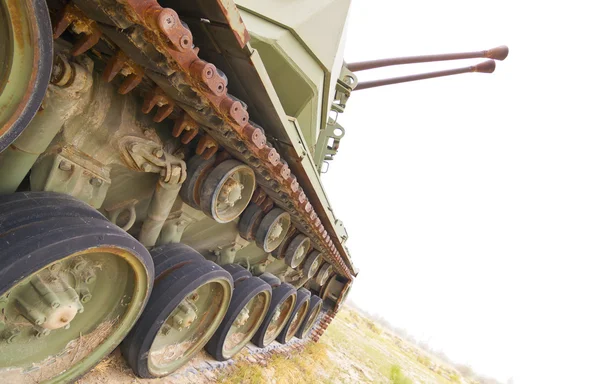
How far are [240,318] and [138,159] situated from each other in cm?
241

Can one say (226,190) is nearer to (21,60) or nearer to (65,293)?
(65,293)

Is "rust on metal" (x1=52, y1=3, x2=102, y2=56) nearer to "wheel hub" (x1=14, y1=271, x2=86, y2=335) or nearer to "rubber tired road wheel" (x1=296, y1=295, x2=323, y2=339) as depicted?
"wheel hub" (x1=14, y1=271, x2=86, y2=335)

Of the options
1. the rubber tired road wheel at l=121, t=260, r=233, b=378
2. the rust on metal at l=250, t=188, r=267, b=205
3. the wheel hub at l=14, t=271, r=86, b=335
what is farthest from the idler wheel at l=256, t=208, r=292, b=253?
the wheel hub at l=14, t=271, r=86, b=335

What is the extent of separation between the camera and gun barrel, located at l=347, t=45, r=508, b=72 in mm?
6957

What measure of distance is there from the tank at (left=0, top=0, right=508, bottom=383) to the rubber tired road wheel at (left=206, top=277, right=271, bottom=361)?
1.0 inches

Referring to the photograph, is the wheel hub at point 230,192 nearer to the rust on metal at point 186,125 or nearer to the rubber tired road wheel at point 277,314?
the rust on metal at point 186,125

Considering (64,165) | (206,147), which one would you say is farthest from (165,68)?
(206,147)

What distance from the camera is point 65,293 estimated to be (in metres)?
2.08

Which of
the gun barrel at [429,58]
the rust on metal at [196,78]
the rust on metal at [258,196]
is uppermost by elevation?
the gun barrel at [429,58]

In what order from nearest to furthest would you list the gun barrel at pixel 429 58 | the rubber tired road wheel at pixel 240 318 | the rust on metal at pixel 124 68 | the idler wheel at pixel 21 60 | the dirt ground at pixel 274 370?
the idler wheel at pixel 21 60, the rust on metal at pixel 124 68, the dirt ground at pixel 274 370, the rubber tired road wheel at pixel 240 318, the gun barrel at pixel 429 58

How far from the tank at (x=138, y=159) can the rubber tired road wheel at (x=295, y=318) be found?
6.42 ft

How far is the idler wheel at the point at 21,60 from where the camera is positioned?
1254 millimetres

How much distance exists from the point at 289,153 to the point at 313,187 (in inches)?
32.7

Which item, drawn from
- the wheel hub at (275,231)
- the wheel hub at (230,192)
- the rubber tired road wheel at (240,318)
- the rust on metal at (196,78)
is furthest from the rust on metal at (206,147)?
the rubber tired road wheel at (240,318)
